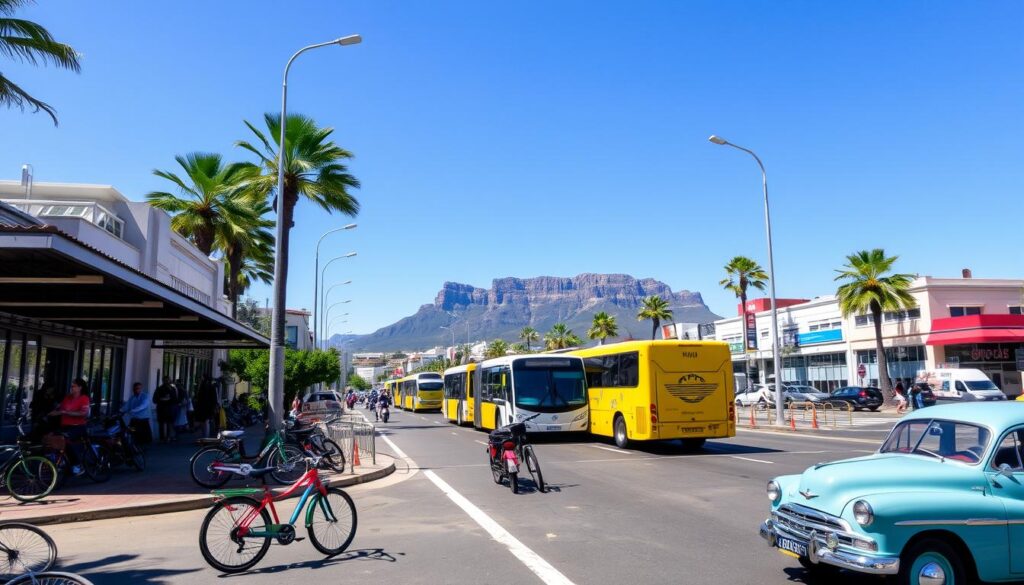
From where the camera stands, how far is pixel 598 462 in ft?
53.2

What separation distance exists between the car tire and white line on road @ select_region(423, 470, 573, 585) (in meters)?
2.67

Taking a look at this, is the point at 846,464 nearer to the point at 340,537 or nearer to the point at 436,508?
the point at 340,537

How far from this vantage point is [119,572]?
6883 mm

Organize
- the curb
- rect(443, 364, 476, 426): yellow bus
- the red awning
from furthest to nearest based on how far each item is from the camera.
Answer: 1. the red awning
2. rect(443, 364, 476, 426): yellow bus
3. the curb

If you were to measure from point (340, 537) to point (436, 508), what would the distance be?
3069 mm

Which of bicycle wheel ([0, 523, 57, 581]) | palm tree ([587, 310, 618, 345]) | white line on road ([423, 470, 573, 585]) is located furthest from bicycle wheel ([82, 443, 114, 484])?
palm tree ([587, 310, 618, 345])

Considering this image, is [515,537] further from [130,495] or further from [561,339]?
[561,339]

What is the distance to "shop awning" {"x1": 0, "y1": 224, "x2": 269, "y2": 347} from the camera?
29.9 ft

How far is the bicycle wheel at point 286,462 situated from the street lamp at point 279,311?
2.32 m

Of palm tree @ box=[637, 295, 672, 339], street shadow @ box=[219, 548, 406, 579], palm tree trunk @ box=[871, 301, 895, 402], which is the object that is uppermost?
palm tree @ box=[637, 295, 672, 339]

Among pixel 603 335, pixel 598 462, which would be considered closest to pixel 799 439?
pixel 598 462

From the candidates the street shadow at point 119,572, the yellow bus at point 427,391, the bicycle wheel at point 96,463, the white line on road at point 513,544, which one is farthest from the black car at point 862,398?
the street shadow at point 119,572

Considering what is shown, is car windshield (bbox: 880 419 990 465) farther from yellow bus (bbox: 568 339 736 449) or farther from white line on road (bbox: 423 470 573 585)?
yellow bus (bbox: 568 339 736 449)

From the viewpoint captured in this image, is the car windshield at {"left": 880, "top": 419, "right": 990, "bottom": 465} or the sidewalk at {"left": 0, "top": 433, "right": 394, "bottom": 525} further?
the sidewalk at {"left": 0, "top": 433, "right": 394, "bottom": 525}
